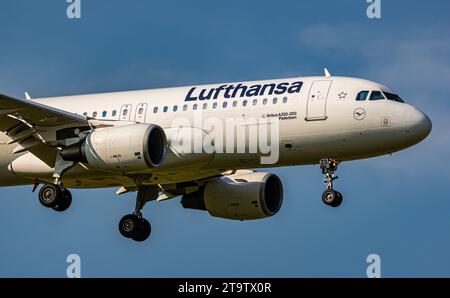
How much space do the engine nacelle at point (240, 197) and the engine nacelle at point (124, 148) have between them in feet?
22.4

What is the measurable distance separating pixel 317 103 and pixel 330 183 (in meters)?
2.90

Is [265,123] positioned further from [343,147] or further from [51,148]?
[51,148]

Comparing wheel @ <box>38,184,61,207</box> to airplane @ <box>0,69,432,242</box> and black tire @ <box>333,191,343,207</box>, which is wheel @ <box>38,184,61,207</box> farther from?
black tire @ <box>333,191,343,207</box>

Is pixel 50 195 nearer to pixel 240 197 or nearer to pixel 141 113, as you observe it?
pixel 141 113

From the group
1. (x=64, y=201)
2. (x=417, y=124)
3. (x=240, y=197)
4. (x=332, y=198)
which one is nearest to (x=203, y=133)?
(x=332, y=198)

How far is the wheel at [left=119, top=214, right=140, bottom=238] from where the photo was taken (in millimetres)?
49000

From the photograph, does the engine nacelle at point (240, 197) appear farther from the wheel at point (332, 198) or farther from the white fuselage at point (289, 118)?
the wheel at point (332, 198)

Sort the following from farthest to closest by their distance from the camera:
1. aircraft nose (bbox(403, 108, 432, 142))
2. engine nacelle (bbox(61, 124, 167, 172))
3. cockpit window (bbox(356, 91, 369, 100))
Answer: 1. cockpit window (bbox(356, 91, 369, 100))
2. aircraft nose (bbox(403, 108, 432, 142))
3. engine nacelle (bbox(61, 124, 167, 172))

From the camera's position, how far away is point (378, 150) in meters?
45.4

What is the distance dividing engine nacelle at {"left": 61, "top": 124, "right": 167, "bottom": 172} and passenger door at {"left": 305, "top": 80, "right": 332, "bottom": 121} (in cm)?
526

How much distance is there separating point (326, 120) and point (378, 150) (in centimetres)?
212

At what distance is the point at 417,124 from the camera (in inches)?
1779

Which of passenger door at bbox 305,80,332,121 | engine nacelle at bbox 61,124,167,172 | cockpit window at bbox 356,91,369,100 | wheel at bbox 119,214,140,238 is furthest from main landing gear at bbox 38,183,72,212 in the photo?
cockpit window at bbox 356,91,369,100
